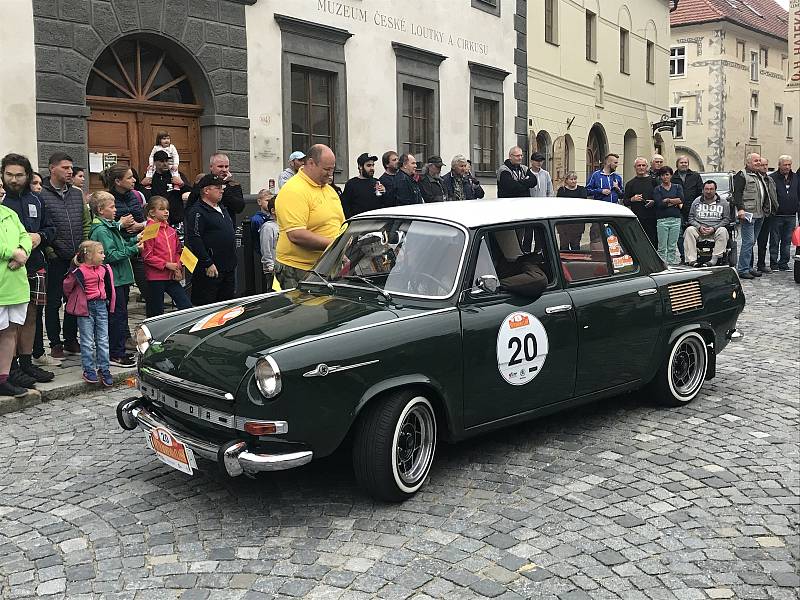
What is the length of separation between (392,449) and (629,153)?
28.5 m

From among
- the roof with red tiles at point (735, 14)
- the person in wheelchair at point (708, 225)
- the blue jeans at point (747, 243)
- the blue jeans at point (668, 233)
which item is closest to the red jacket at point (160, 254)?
the person in wheelchair at point (708, 225)

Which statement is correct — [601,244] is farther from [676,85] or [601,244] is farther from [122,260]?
[676,85]

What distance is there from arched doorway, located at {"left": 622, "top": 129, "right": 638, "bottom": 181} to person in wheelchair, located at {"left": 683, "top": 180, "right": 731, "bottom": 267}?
17121 mm

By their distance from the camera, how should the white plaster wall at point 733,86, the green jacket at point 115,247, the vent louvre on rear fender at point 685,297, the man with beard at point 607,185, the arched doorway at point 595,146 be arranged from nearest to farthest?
1. the vent louvre on rear fender at point 685,297
2. the green jacket at point 115,247
3. the man with beard at point 607,185
4. the arched doorway at point 595,146
5. the white plaster wall at point 733,86

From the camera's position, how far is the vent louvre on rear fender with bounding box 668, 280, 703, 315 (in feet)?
21.5

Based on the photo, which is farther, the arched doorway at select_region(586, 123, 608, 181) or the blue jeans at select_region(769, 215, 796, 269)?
the arched doorway at select_region(586, 123, 608, 181)

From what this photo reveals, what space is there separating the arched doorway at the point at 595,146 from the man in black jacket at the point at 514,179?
1406 centimetres

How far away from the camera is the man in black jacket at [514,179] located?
1374cm

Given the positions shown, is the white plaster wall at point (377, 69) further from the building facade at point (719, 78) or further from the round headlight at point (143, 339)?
the building facade at point (719, 78)

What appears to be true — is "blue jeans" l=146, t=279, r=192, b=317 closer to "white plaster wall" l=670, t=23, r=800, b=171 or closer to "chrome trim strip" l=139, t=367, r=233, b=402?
"chrome trim strip" l=139, t=367, r=233, b=402

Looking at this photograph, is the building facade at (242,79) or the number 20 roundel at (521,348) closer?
the number 20 roundel at (521,348)

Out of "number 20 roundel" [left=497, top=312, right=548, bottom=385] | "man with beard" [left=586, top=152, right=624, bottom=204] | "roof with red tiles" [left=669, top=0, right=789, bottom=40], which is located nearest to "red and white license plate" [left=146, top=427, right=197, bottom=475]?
"number 20 roundel" [left=497, top=312, right=548, bottom=385]

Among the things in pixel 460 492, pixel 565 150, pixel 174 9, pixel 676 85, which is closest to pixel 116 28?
pixel 174 9

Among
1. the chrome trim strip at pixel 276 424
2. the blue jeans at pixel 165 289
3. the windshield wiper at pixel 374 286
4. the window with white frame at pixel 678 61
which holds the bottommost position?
the chrome trim strip at pixel 276 424
